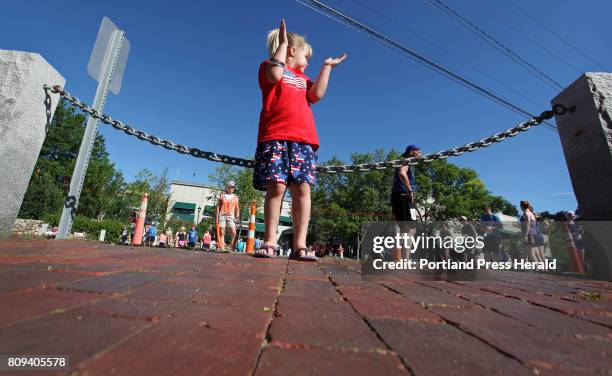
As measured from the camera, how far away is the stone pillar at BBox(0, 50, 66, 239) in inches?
118

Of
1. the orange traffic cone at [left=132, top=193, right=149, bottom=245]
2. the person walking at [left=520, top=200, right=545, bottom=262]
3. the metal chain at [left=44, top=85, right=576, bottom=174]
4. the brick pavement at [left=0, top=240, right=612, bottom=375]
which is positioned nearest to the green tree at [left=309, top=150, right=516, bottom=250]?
the person walking at [left=520, top=200, right=545, bottom=262]

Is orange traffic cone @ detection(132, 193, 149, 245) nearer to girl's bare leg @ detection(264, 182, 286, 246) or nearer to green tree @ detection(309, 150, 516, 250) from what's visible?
girl's bare leg @ detection(264, 182, 286, 246)

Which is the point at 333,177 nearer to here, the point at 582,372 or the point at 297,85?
the point at 297,85

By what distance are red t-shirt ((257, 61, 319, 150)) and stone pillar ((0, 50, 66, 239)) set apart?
222cm

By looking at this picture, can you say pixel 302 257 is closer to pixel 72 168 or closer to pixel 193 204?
pixel 72 168

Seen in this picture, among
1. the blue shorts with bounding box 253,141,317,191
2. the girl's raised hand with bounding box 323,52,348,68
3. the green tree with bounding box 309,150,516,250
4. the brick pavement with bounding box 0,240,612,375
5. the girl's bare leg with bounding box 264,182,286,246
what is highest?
the green tree with bounding box 309,150,516,250

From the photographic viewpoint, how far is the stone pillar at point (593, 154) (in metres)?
2.77

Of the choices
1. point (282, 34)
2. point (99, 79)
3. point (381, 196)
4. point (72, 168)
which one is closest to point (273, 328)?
point (282, 34)

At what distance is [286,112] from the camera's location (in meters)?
3.03

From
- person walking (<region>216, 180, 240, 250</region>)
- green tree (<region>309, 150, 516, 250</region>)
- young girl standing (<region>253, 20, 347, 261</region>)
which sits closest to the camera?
young girl standing (<region>253, 20, 347, 261</region>)

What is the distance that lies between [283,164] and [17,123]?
253cm

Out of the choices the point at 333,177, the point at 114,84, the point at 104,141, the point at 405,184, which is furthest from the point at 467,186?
the point at 104,141

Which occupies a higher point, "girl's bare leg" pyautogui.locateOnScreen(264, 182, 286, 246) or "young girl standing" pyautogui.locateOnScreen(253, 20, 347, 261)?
"young girl standing" pyautogui.locateOnScreen(253, 20, 347, 261)

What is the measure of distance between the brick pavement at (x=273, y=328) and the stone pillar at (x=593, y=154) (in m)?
1.75
